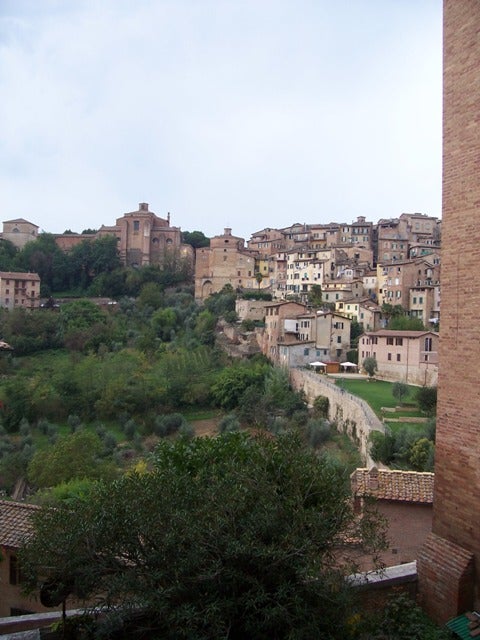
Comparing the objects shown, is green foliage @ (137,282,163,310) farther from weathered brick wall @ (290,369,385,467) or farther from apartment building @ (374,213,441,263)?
weathered brick wall @ (290,369,385,467)

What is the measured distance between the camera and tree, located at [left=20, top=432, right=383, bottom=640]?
17.9 ft

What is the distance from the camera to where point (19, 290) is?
6328 cm

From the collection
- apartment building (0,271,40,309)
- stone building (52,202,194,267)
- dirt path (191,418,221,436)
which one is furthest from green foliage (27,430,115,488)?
stone building (52,202,194,267)

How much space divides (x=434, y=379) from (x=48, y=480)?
21.8 meters

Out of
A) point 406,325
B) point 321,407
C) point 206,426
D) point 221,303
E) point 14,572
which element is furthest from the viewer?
point 221,303

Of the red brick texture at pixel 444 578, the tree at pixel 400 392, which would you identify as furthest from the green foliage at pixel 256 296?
the red brick texture at pixel 444 578

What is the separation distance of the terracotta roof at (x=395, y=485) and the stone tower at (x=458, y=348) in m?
4.67

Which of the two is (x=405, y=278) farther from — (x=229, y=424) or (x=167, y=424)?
(x=167, y=424)

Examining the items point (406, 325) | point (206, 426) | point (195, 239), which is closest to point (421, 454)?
point (206, 426)

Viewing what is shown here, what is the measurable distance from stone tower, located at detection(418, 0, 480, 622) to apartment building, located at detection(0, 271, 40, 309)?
200ft

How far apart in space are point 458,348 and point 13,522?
9.54 metres

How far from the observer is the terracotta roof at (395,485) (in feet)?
36.5

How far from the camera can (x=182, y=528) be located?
5.84 meters

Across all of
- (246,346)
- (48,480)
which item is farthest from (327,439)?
(246,346)
